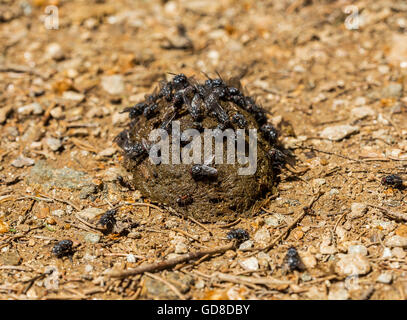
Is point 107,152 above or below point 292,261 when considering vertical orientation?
above

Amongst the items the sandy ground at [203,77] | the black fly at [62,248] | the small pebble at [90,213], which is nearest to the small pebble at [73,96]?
the sandy ground at [203,77]

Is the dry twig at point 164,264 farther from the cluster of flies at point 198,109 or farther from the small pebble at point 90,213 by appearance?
the small pebble at point 90,213

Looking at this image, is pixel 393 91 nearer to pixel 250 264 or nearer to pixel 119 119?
pixel 250 264

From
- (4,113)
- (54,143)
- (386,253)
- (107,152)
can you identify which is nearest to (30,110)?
(4,113)

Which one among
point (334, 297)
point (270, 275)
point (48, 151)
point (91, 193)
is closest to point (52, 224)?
point (91, 193)

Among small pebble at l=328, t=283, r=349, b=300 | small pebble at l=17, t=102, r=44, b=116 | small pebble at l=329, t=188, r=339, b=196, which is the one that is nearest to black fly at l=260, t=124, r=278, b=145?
small pebble at l=329, t=188, r=339, b=196

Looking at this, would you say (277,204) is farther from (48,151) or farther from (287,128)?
(48,151)
